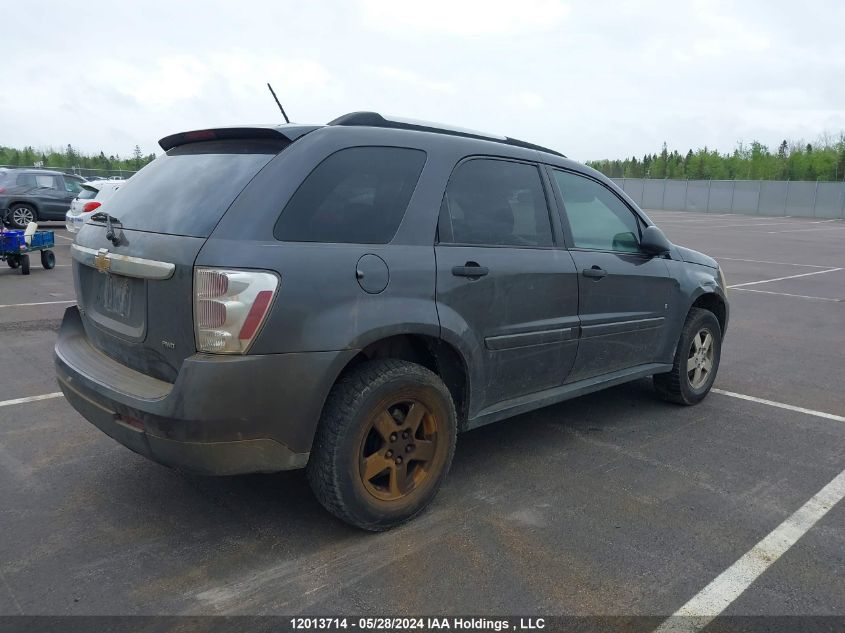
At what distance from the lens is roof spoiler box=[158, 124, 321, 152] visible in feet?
10.2

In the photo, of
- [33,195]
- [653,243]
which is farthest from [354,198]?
[33,195]

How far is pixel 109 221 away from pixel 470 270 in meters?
1.72

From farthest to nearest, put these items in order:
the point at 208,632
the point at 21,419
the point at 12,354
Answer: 1. the point at 12,354
2. the point at 21,419
3. the point at 208,632

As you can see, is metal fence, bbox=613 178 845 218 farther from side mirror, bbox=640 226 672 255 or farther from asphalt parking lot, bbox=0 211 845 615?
side mirror, bbox=640 226 672 255

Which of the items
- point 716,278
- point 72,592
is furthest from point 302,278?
point 716,278

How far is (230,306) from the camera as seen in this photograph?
8.93 feet

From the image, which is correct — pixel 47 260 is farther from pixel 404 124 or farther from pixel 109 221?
pixel 404 124

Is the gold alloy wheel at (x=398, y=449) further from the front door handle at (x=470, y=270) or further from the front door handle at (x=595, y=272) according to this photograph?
the front door handle at (x=595, y=272)

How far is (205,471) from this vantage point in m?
2.84

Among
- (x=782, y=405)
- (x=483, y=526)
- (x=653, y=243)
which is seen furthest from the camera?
(x=782, y=405)

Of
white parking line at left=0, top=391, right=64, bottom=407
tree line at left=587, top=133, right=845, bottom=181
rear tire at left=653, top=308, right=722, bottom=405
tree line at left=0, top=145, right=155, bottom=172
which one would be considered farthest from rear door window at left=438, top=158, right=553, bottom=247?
tree line at left=587, top=133, right=845, bottom=181

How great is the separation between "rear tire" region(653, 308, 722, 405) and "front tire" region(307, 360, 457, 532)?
234 cm

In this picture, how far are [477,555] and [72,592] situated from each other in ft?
5.24

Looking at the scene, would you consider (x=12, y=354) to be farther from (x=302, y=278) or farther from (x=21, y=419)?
(x=302, y=278)
